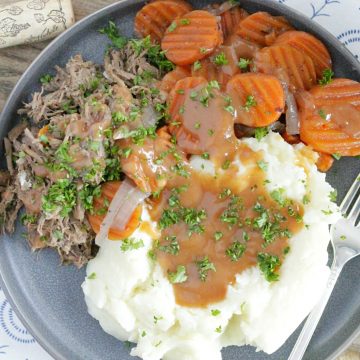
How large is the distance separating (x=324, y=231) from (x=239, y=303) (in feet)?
2.48

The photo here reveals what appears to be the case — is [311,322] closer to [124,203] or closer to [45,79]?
[124,203]

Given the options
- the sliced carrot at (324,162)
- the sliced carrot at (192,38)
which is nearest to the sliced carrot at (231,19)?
the sliced carrot at (192,38)

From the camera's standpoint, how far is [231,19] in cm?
479

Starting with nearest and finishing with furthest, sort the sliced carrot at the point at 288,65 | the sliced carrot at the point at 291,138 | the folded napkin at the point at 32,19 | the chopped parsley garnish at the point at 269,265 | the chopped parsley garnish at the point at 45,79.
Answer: the chopped parsley garnish at the point at 269,265
the sliced carrot at the point at 288,65
the sliced carrot at the point at 291,138
the chopped parsley garnish at the point at 45,79
the folded napkin at the point at 32,19

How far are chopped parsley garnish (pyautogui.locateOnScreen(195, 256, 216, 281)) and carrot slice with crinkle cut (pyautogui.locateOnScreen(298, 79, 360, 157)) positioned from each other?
1.12m

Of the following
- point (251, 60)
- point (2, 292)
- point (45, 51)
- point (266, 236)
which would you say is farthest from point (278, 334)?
point (45, 51)

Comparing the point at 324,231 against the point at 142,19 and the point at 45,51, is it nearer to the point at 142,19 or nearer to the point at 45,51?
the point at 142,19

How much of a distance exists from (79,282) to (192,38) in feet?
6.63

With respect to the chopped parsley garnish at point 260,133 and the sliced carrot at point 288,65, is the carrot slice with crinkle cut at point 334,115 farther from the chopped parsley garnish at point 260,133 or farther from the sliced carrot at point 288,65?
the chopped parsley garnish at point 260,133

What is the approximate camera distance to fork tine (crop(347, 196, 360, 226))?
4.79m


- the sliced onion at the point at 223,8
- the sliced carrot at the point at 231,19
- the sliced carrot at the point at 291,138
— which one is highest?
the sliced onion at the point at 223,8

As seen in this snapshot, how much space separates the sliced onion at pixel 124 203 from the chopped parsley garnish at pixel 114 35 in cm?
107

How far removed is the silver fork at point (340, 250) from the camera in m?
4.77

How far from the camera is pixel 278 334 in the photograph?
4.52m
